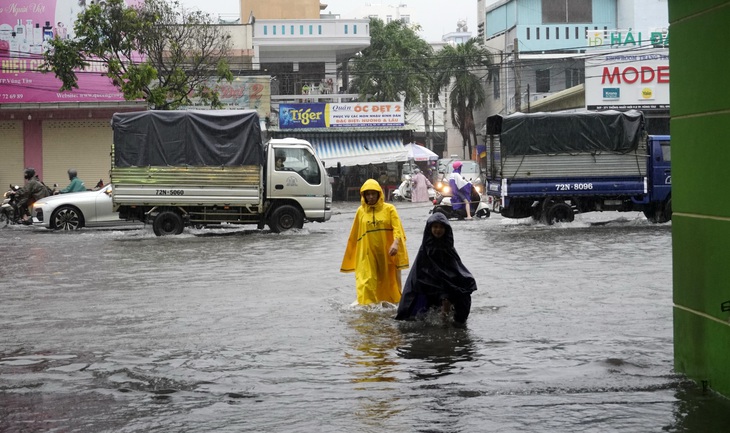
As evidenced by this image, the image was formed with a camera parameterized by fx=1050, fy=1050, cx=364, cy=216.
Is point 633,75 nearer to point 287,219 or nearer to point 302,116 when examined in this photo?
point 302,116

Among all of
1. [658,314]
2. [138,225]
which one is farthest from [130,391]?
[138,225]

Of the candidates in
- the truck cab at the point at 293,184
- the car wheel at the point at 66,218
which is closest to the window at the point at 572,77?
the truck cab at the point at 293,184

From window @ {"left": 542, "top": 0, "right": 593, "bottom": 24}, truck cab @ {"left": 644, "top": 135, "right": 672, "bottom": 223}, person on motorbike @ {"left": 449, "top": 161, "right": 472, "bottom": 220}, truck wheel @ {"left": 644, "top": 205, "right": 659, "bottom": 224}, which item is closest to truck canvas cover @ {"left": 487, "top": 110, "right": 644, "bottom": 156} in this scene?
truck cab @ {"left": 644, "top": 135, "right": 672, "bottom": 223}

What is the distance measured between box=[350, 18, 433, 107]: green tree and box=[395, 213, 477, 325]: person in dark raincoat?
4824 cm

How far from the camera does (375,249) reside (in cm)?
1088

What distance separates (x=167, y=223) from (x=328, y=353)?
1527 cm

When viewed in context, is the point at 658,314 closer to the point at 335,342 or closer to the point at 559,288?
the point at 559,288

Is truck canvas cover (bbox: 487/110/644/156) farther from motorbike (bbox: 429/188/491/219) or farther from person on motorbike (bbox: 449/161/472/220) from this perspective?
motorbike (bbox: 429/188/491/219)

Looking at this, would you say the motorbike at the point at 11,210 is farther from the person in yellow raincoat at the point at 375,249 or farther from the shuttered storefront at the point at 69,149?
the person in yellow raincoat at the point at 375,249

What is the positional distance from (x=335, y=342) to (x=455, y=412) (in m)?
2.88

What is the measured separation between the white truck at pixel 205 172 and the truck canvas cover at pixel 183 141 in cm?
2

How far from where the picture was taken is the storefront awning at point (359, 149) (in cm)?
4572

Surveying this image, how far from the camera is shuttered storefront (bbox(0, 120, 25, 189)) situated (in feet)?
133

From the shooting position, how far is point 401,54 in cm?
6731
